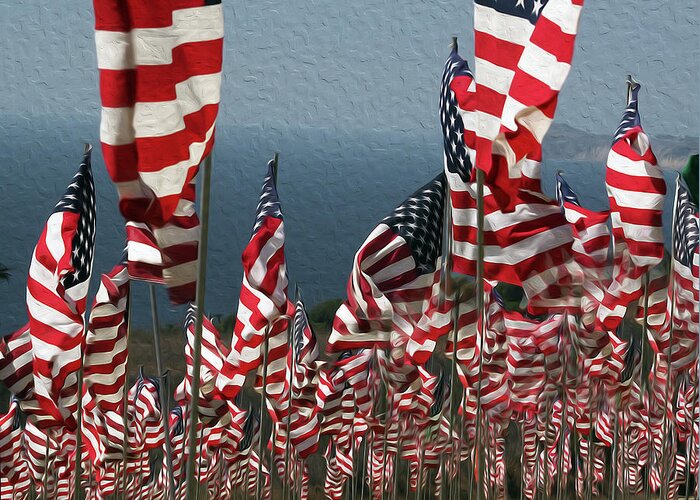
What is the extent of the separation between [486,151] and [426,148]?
1816 centimetres

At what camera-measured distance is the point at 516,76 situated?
6.12 metres

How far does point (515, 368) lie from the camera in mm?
13430

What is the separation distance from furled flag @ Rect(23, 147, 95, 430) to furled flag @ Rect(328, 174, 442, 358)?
99.6 inches

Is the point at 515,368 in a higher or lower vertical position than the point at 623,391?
higher

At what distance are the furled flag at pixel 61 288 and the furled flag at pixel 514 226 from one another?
315 cm

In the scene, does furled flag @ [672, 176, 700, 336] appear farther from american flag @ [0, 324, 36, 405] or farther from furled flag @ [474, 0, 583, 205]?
american flag @ [0, 324, 36, 405]

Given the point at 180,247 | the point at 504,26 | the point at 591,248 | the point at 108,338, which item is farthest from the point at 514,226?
the point at 108,338

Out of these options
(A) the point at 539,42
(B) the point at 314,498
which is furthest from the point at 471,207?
(B) the point at 314,498

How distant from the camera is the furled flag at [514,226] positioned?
775 cm

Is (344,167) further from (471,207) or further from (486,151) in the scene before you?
(486,151)

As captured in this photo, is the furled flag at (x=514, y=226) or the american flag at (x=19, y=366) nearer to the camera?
the furled flag at (x=514, y=226)

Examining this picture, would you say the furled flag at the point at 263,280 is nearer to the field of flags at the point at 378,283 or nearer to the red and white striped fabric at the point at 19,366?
the field of flags at the point at 378,283

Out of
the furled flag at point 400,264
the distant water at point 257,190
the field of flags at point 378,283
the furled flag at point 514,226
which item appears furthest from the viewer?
the distant water at point 257,190

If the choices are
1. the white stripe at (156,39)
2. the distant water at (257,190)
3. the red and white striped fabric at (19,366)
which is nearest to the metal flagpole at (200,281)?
the white stripe at (156,39)
